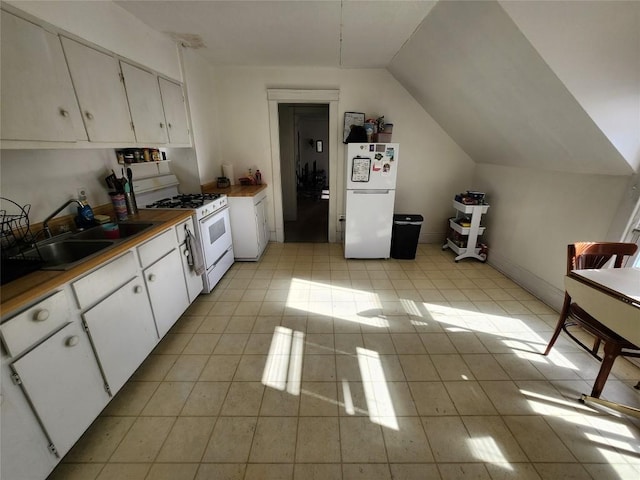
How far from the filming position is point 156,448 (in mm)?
1475

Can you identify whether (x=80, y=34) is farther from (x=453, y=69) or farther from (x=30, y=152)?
(x=453, y=69)

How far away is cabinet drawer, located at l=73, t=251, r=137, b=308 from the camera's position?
1.42m

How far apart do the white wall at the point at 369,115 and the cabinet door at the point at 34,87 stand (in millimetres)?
2540

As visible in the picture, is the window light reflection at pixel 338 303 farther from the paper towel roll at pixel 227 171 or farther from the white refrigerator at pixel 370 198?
the paper towel roll at pixel 227 171

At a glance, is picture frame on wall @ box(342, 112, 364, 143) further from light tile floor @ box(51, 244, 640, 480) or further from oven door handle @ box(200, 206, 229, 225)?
light tile floor @ box(51, 244, 640, 480)

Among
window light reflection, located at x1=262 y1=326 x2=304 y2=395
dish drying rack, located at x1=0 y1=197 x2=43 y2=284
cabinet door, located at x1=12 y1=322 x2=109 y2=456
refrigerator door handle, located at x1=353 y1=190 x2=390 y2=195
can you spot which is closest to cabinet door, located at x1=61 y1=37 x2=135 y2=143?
dish drying rack, located at x1=0 y1=197 x2=43 y2=284

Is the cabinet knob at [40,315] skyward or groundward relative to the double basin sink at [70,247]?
groundward

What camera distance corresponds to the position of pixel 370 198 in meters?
3.66

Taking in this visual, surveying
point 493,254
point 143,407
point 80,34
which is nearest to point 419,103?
point 493,254

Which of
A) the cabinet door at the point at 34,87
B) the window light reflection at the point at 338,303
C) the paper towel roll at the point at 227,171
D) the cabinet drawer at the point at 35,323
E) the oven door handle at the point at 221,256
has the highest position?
the cabinet door at the point at 34,87

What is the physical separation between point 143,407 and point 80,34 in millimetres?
2590

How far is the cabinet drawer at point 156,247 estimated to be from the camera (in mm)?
1901

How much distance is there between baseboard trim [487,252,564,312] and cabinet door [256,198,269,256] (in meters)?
3.32

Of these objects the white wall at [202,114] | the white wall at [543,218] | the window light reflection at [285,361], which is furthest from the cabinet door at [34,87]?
the white wall at [543,218]
